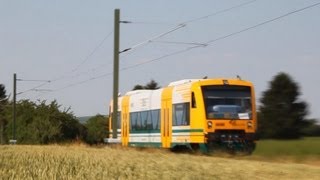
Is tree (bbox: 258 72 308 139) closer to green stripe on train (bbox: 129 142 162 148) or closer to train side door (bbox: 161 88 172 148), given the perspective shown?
green stripe on train (bbox: 129 142 162 148)

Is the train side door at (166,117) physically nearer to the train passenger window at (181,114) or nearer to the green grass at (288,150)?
the train passenger window at (181,114)

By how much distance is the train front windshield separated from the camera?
27703mm

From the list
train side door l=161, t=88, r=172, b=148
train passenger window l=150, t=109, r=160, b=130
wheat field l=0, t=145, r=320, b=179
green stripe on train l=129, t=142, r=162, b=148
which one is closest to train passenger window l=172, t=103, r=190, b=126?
train side door l=161, t=88, r=172, b=148

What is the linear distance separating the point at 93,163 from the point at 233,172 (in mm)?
4255

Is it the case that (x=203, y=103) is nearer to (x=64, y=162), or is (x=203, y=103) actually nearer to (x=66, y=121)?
(x=64, y=162)

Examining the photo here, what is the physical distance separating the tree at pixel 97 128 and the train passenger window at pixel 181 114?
125 feet

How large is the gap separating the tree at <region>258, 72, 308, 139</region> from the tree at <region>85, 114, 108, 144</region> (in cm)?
1546

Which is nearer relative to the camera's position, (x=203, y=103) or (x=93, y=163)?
(x=93, y=163)

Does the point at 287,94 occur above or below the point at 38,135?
above

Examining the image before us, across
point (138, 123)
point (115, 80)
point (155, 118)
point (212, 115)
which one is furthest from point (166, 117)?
point (115, 80)

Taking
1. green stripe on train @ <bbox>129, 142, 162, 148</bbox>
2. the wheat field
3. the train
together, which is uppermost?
the train

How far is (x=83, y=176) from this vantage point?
584 inches

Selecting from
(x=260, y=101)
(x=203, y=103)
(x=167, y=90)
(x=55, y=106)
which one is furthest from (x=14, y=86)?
(x=203, y=103)

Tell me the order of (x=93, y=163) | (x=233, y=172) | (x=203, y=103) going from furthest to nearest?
(x=203, y=103), (x=93, y=163), (x=233, y=172)
